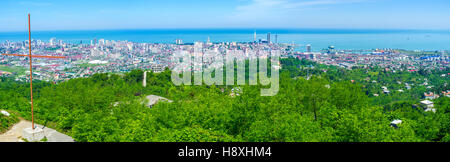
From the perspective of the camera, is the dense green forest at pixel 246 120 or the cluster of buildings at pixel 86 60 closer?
the dense green forest at pixel 246 120

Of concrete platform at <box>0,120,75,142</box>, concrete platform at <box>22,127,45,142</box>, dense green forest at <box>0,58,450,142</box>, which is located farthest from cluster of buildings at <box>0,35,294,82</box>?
concrete platform at <box>22,127,45,142</box>

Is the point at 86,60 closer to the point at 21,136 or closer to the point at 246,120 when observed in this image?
the point at 21,136

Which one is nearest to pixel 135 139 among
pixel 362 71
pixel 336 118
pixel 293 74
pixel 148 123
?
pixel 148 123

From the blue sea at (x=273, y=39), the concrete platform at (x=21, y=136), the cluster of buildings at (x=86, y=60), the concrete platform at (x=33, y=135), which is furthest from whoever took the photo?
the blue sea at (x=273, y=39)

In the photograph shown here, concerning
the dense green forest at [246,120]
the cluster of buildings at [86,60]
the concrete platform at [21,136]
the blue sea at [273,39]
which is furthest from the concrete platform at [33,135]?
the blue sea at [273,39]

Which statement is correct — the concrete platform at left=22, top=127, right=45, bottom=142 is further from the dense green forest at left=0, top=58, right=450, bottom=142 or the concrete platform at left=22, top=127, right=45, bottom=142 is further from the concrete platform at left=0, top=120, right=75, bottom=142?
the dense green forest at left=0, top=58, right=450, bottom=142

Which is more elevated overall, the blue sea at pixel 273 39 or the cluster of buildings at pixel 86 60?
the blue sea at pixel 273 39

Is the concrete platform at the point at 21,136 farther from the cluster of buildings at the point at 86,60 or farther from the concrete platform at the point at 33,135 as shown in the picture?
the cluster of buildings at the point at 86,60

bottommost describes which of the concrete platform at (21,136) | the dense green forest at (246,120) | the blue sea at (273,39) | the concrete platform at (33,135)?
the concrete platform at (21,136)

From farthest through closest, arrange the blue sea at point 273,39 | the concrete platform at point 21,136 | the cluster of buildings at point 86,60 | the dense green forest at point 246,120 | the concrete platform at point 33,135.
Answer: the blue sea at point 273,39
the cluster of buildings at point 86,60
the concrete platform at point 21,136
the concrete platform at point 33,135
the dense green forest at point 246,120

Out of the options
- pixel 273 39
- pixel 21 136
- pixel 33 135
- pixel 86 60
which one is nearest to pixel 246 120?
pixel 33 135
